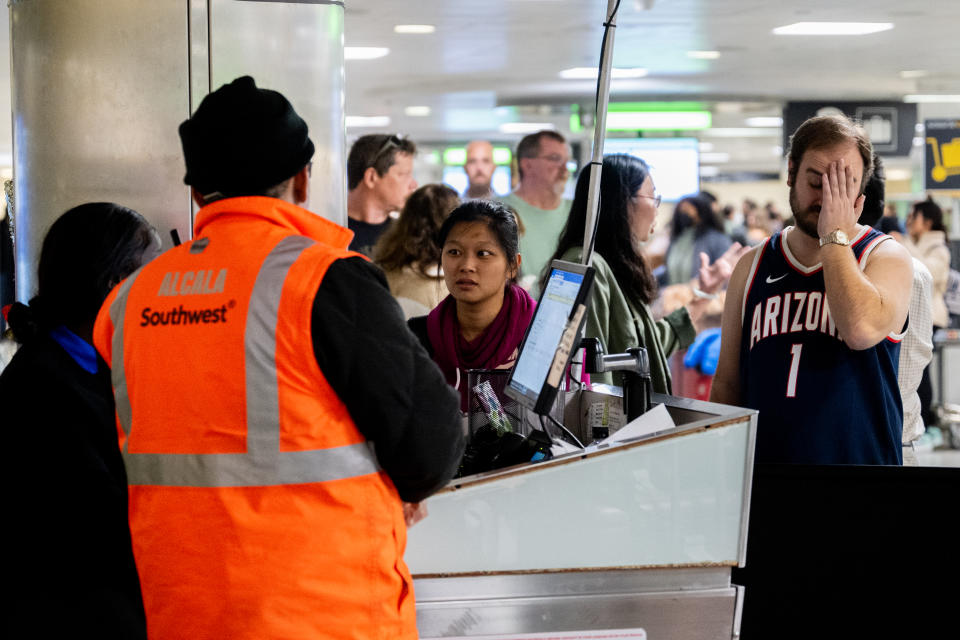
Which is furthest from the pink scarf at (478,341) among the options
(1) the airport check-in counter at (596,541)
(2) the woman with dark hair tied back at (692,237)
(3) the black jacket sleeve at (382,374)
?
(2) the woman with dark hair tied back at (692,237)

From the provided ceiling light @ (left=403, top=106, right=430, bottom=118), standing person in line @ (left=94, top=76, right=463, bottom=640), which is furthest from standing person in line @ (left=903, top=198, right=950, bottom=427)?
standing person in line @ (left=94, top=76, right=463, bottom=640)

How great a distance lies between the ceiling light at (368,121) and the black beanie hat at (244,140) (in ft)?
41.2

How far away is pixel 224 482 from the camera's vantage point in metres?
1.64

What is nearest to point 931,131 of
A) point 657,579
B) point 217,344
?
point 657,579

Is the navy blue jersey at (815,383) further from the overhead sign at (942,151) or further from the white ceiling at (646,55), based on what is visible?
the overhead sign at (942,151)

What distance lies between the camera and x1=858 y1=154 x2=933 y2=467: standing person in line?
305 centimetres

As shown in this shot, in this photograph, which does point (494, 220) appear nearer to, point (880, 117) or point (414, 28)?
point (414, 28)

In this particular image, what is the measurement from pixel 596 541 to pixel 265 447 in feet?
2.24

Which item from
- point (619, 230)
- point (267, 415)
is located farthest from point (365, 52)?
point (267, 415)

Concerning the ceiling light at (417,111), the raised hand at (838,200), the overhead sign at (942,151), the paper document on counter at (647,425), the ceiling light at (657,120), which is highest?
the ceiling light at (417,111)

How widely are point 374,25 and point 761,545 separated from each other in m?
6.41

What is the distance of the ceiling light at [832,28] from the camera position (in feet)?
27.8

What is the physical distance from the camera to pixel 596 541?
2.04 metres

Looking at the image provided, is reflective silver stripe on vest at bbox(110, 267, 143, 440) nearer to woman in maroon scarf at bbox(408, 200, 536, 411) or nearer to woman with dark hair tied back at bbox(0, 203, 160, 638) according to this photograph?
woman with dark hair tied back at bbox(0, 203, 160, 638)
